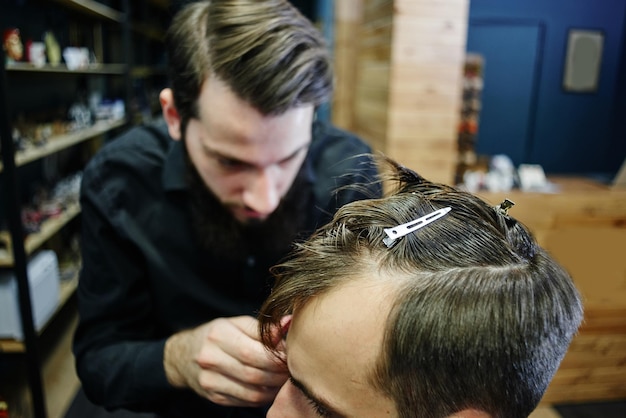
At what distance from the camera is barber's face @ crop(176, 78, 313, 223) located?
1023 millimetres

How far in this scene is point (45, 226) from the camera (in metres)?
2.87

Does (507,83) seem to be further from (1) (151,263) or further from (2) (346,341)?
(2) (346,341)

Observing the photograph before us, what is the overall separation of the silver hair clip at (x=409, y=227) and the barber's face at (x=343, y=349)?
60 millimetres

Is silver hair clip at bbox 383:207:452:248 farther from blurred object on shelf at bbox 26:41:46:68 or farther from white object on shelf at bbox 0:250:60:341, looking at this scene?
blurred object on shelf at bbox 26:41:46:68

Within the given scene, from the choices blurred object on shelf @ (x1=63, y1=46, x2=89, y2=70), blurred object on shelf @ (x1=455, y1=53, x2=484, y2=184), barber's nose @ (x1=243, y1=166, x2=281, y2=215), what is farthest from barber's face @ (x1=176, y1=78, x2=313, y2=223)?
blurred object on shelf @ (x1=63, y1=46, x2=89, y2=70)

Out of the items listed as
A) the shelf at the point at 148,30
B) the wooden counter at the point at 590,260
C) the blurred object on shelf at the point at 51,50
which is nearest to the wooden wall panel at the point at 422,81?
the wooden counter at the point at 590,260

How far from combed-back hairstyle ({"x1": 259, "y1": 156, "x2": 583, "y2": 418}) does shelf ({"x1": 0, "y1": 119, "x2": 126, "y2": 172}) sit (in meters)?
1.96

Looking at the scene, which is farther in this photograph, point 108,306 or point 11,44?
point 11,44

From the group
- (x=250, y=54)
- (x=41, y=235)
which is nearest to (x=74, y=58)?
(x=41, y=235)

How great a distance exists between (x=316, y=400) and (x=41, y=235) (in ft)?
8.27

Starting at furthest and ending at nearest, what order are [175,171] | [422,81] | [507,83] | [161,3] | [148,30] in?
[161,3], [148,30], [507,83], [422,81], [175,171]

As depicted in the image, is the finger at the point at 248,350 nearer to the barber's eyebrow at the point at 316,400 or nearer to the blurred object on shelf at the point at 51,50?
the barber's eyebrow at the point at 316,400

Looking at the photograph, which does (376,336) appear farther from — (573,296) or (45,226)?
(45,226)

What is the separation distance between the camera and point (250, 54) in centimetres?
104
